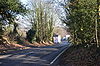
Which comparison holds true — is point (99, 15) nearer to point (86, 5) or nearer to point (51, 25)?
point (86, 5)

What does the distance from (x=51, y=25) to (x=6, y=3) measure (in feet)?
159

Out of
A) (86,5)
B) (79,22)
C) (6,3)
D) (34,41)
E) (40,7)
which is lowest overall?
(34,41)

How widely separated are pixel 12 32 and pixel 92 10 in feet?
121

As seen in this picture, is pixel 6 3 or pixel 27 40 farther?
pixel 27 40

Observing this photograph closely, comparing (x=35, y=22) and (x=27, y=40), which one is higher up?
(x=35, y=22)

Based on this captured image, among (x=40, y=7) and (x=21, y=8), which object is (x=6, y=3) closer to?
(x=21, y=8)

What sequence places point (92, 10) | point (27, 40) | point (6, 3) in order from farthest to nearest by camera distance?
point (27, 40)
point (6, 3)
point (92, 10)

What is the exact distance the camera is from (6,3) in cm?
2120

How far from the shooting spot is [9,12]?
2308 centimetres

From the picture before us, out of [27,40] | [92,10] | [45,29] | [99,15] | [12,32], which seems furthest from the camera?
[45,29]

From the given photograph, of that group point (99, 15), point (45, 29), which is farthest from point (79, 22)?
point (45, 29)

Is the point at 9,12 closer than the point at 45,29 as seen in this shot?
Yes

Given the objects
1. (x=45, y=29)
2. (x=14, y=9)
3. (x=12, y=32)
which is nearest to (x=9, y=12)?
(x=14, y=9)

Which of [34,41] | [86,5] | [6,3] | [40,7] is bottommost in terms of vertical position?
[34,41]
